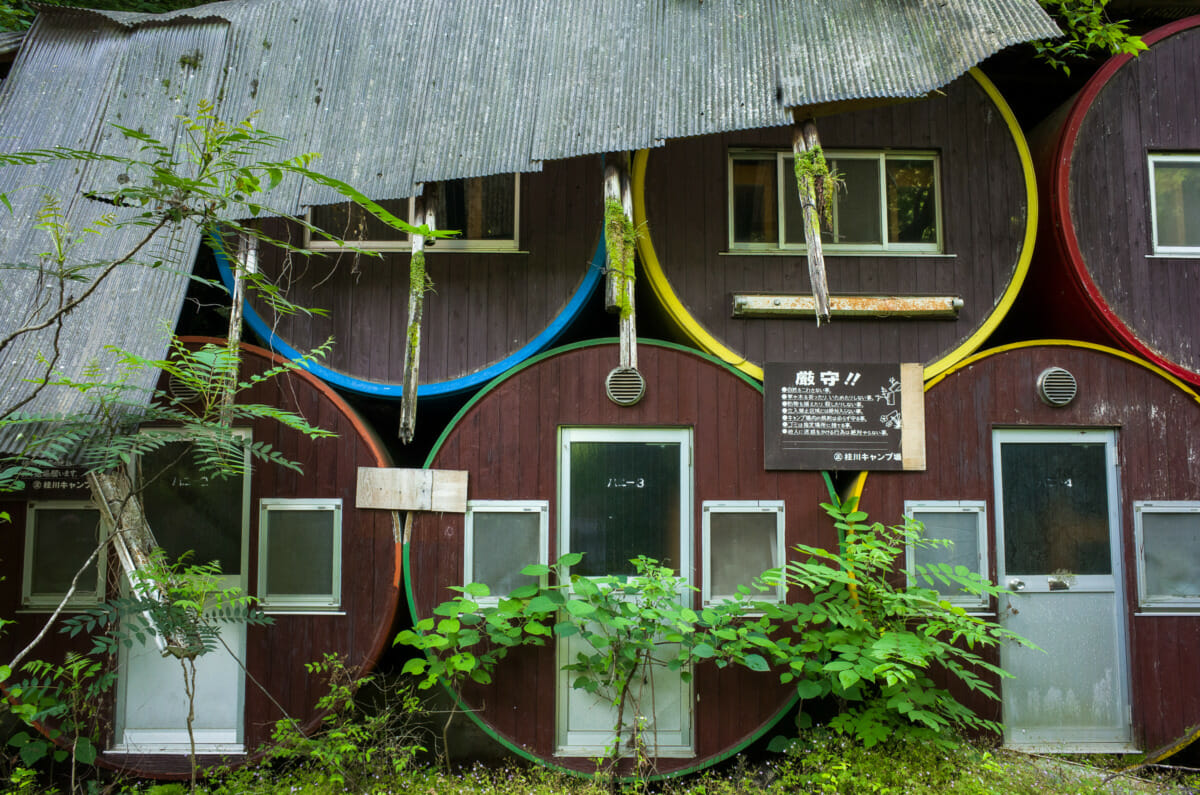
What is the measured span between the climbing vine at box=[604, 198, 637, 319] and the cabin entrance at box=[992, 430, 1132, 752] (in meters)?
2.89

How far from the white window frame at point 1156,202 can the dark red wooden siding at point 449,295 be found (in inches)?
169

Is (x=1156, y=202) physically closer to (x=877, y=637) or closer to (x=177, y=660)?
(x=877, y=637)

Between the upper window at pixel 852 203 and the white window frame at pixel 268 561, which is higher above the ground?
the upper window at pixel 852 203

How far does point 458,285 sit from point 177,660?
10.8 ft

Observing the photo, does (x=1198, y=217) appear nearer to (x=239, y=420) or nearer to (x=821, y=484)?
(x=821, y=484)

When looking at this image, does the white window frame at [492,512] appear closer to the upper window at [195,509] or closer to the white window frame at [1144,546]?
the upper window at [195,509]

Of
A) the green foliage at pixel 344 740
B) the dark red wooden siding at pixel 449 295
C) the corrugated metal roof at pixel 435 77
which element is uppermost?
the corrugated metal roof at pixel 435 77

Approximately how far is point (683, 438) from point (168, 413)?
3.31 meters

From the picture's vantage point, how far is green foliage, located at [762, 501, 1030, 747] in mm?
4730

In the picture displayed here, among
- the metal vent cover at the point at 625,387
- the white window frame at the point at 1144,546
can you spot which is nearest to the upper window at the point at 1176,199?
the white window frame at the point at 1144,546

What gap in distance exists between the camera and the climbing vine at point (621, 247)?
527cm

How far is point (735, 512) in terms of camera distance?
17.8 feet

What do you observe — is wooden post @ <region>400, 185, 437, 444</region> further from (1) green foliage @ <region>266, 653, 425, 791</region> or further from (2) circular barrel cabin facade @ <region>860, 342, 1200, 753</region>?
(2) circular barrel cabin facade @ <region>860, 342, 1200, 753</region>

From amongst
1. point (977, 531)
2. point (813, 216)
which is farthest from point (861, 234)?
point (977, 531)
